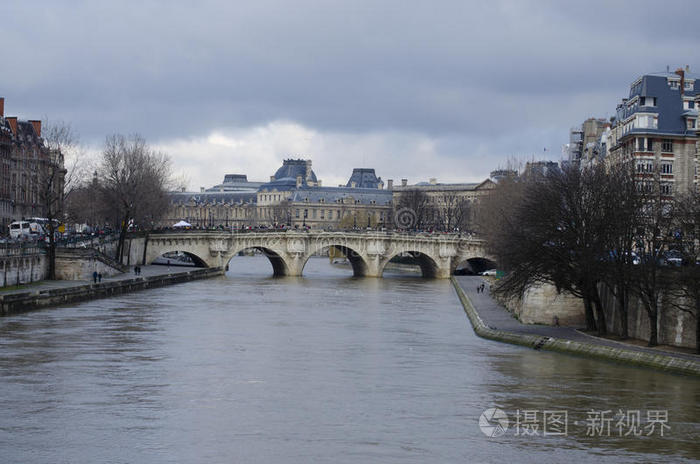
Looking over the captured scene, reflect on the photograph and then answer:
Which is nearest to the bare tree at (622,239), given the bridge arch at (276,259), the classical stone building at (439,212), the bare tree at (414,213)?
the bridge arch at (276,259)

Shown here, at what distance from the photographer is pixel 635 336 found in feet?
162

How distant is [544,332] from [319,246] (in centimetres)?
5790

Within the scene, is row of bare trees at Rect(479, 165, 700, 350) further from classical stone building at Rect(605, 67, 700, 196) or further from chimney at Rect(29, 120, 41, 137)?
chimney at Rect(29, 120, 41, 137)

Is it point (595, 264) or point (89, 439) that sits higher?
point (595, 264)

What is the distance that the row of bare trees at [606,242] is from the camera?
4484 centimetres

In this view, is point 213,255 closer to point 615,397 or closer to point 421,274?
point 421,274

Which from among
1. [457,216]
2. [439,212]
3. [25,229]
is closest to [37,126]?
[25,229]

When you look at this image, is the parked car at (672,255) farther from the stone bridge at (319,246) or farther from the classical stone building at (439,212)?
the classical stone building at (439,212)

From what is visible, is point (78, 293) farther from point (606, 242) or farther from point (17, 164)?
point (17, 164)

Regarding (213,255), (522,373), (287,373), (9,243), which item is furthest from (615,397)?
(213,255)

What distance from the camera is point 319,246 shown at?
108750 millimetres

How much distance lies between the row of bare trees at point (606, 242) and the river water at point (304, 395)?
415cm

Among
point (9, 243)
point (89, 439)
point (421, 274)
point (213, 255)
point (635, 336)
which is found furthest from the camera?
point (421, 274)

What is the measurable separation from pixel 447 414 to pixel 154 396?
9446 millimetres
